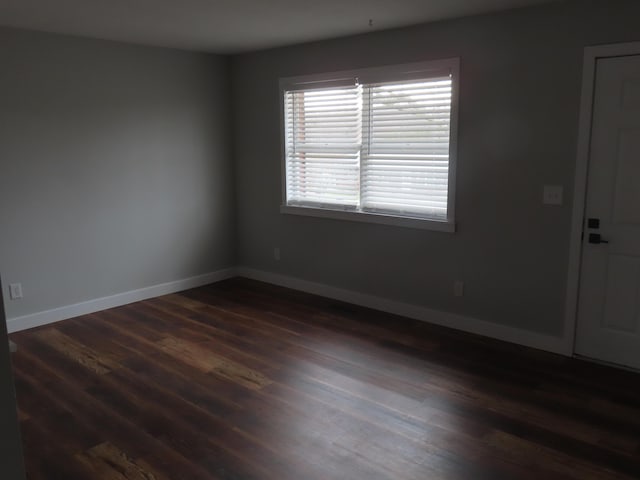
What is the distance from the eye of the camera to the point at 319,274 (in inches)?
199

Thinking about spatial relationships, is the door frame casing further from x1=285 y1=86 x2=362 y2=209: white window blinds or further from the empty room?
x1=285 y1=86 x2=362 y2=209: white window blinds

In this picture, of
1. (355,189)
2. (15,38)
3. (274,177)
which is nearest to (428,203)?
(355,189)

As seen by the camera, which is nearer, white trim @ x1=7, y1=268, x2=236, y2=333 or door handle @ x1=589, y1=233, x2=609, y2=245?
door handle @ x1=589, y1=233, x2=609, y2=245

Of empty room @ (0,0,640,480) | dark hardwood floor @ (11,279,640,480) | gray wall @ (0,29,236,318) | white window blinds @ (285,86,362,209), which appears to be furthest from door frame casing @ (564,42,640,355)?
gray wall @ (0,29,236,318)

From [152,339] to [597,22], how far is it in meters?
3.87

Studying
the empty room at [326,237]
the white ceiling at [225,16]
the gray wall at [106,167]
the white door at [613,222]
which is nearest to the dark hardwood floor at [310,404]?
the empty room at [326,237]

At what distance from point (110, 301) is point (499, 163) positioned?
12.0ft

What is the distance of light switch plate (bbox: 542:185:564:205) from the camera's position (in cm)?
346

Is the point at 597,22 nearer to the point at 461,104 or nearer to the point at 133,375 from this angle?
the point at 461,104

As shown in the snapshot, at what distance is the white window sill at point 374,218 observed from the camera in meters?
4.05

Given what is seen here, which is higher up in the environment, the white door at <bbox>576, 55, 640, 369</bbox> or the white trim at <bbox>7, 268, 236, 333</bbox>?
the white door at <bbox>576, 55, 640, 369</bbox>

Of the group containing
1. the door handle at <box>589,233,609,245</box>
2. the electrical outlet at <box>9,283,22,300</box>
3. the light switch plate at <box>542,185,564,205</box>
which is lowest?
the electrical outlet at <box>9,283,22,300</box>

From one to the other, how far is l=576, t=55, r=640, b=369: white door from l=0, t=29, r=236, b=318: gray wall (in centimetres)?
368

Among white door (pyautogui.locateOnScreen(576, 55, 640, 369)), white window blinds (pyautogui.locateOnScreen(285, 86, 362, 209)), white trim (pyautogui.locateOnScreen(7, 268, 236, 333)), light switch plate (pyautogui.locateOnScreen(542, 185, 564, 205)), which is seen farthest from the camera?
white window blinds (pyautogui.locateOnScreen(285, 86, 362, 209))
